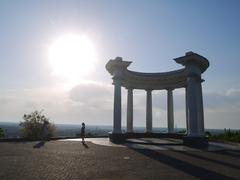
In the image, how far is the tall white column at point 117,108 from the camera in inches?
1256

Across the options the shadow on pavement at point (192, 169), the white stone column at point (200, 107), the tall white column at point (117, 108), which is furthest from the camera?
the white stone column at point (200, 107)

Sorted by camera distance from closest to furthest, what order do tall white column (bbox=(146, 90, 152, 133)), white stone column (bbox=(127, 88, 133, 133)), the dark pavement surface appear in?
the dark pavement surface → white stone column (bbox=(127, 88, 133, 133)) → tall white column (bbox=(146, 90, 152, 133))

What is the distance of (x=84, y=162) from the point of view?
52.6 ft

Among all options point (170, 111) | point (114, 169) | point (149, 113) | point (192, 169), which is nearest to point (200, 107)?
point (170, 111)

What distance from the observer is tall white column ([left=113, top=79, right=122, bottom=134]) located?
31906 mm

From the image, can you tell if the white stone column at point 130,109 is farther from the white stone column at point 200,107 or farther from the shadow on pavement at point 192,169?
→ the shadow on pavement at point 192,169

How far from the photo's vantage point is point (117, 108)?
32.3 m

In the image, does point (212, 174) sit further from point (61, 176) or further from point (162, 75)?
point (162, 75)

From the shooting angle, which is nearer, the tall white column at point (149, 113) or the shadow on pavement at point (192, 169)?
the shadow on pavement at point (192, 169)

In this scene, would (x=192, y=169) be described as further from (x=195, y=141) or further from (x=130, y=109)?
(x=130, y=109)

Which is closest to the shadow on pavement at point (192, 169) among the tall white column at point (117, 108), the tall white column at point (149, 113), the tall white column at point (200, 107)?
the tall white column at point (117, 108)

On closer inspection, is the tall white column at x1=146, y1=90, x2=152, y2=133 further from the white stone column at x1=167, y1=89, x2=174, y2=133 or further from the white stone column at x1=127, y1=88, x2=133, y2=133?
the white stone column at x1=127, y1=88, x2=133, y2=133

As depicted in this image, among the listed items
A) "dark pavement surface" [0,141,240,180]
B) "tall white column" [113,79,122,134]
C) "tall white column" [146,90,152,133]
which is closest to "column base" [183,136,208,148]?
"tall white column" [113,79,122,134]

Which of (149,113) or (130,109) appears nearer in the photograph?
(130,109)
